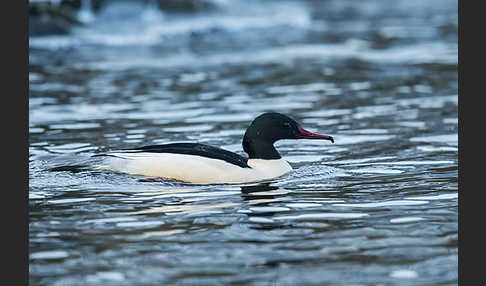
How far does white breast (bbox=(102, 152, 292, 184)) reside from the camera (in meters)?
8.96

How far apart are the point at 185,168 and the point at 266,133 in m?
0.98

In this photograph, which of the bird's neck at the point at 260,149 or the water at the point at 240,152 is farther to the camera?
the bird's neck at the point at 260,149

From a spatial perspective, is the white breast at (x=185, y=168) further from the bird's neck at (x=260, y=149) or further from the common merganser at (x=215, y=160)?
the bird's neck at (x=260, y=149)

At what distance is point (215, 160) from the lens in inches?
354

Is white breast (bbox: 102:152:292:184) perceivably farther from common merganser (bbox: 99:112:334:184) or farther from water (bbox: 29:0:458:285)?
water (bbox: 29:0:458:285)

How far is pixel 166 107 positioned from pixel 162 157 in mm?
5935

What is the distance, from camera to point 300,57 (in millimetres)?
21297

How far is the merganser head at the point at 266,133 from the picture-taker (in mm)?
9422

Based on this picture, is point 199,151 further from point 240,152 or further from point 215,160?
point 240,152

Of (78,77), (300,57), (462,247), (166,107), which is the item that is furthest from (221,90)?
(462,247)

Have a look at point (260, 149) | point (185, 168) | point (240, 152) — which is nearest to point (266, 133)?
point (260, 149)

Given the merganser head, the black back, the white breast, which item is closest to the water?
the white breast

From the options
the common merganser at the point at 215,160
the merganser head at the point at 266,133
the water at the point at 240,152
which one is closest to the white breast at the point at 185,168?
the common merganser at the point at 215,160

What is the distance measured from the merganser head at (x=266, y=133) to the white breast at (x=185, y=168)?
23 centimetres
